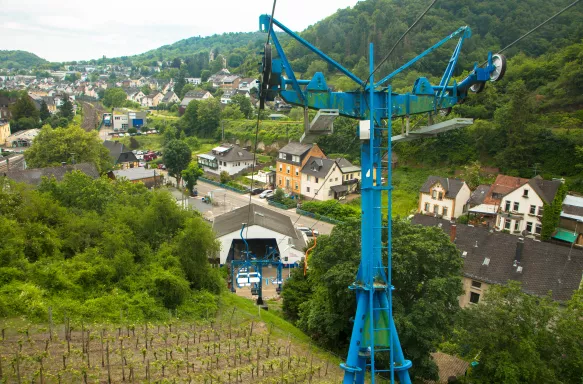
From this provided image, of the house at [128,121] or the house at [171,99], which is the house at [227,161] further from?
the house at [171,99]

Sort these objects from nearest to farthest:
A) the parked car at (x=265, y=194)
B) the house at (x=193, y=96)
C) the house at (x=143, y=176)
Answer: the parked car at (x=265, y=194)
the house at (x=143, y=176)
the house at (x=193, y=96)

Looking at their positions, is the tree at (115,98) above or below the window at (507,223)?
above

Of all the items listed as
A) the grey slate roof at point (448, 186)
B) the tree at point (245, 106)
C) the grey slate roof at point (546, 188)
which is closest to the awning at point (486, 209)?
the grey slate roof at point (448, 186)

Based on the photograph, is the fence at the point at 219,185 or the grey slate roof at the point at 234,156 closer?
the fence at the point at 219,185

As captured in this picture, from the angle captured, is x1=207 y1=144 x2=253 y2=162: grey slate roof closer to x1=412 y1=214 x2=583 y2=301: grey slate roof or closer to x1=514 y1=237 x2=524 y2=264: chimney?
x1=412 y1=214 x2=583 y2=301: grey slate roof

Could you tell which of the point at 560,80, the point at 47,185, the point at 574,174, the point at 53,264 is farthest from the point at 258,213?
the point at 560,80

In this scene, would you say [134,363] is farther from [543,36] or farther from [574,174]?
[543,36]

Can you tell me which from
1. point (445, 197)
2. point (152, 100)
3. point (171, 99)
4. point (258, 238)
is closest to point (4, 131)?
point (171, 99)

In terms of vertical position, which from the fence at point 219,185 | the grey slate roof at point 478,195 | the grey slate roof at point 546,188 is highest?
the grey slate roof at point 546,188
